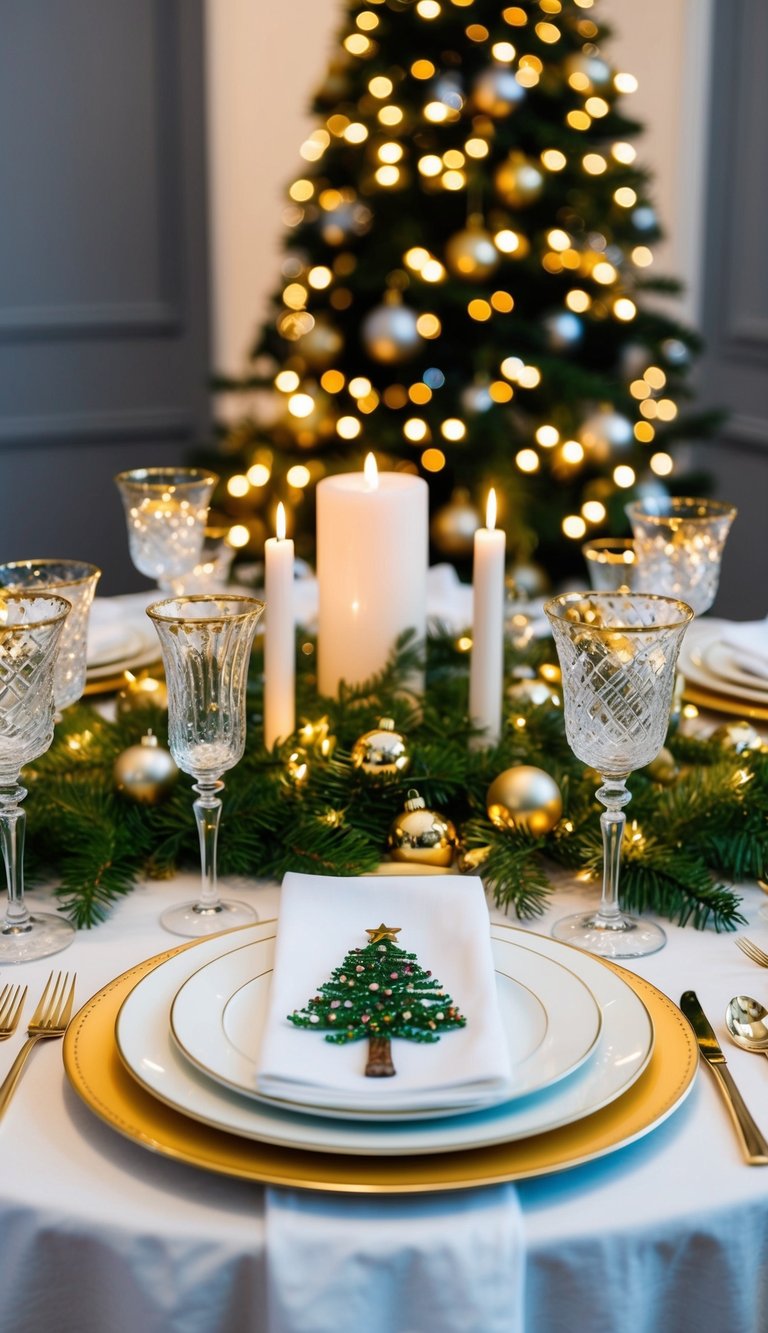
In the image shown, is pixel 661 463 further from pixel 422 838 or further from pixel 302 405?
pixel 422 838

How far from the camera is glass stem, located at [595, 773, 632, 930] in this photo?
37.7 inches

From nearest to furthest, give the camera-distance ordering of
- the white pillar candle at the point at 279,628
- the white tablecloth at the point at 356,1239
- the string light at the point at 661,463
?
1. the white tablecloth at the point at 356,1239
2. the white pillar candle at the point at 279,628
3. the string light at the point at 661,463

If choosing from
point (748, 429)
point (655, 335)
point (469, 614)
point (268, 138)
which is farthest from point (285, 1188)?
point (268, 138)

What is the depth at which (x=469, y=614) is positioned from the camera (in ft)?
5.56

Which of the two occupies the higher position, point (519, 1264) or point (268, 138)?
point (268, 138)

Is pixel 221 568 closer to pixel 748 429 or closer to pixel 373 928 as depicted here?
pixel 373 928

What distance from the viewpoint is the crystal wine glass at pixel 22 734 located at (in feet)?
2.98

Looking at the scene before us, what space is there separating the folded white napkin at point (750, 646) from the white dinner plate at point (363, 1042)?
0.60m

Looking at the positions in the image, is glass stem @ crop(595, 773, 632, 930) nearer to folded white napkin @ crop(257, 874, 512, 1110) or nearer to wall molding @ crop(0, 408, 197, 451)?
folded white napkin @ crop(257, 874, 512, 1110)

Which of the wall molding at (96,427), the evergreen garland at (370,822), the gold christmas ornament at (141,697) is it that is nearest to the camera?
the evergreen garland at (370,822)

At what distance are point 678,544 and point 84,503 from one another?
2.61m

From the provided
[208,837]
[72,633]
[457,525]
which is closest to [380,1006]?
[208,837]

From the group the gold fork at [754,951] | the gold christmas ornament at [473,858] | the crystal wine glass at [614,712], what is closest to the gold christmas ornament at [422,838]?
the gold christmas ornament at [473,858]

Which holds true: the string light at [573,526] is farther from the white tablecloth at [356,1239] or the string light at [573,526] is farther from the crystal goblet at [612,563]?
the white tablecloth at [356,1239]
